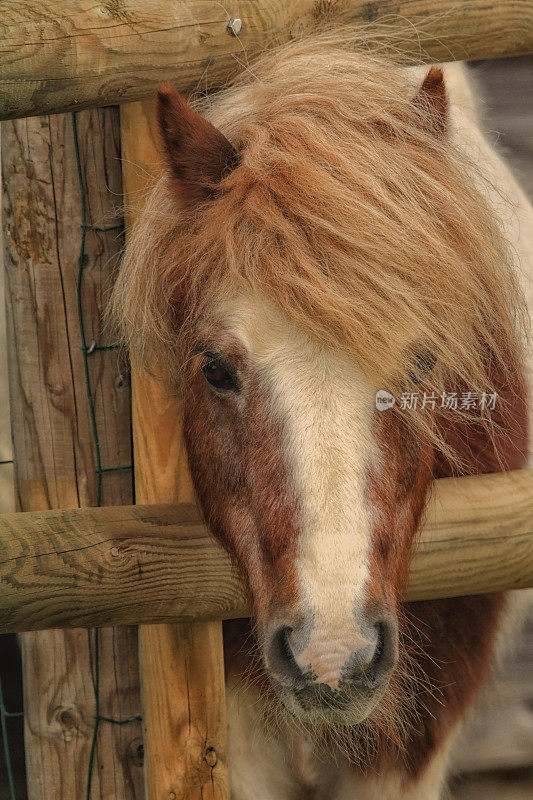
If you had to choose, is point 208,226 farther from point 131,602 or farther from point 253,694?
point 253,694

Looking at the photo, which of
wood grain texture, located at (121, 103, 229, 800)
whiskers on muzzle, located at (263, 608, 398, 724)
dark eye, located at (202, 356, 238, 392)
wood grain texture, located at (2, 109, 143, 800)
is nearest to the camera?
whiskers on muzzle, located at (263, 608, 398, 724)

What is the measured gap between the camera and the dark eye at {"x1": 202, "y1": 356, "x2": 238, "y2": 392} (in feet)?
4.66

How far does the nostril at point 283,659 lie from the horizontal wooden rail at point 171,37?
1.10m

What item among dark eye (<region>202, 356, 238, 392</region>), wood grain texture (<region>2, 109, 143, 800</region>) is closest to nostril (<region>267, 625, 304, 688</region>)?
dark eye (<region>202, 356, 238, 392</region>)

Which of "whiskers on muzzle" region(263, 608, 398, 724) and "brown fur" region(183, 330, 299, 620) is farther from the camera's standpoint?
"brown fur" region(183, 330, 299, 620)

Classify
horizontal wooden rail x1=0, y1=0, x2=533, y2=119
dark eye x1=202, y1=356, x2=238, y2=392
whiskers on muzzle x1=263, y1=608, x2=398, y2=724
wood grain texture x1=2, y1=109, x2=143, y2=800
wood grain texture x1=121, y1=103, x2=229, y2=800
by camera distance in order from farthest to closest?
wood grain texture x1=2, y1=109, x2=143, y2=800
wood grain texture x1=121, y1=103, x2=229, y2=800
horizontal wooden rail x1=0, y1=0, x2=533, y2=119
dark eye x1=202, y1=356, x2=238, y2=392
whiskers on muzzle x1=263, y1=608, x2=398, y2=724

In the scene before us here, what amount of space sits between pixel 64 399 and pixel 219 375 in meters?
0.64

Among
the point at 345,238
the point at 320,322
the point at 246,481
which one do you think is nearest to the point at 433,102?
the point at 345,238

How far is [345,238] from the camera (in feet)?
4.37

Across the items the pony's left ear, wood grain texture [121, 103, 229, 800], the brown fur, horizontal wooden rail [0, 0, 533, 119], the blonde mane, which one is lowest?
wood grain texture [121, 103, 229, 800]

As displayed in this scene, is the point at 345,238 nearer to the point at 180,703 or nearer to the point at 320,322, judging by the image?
the point at 320,322

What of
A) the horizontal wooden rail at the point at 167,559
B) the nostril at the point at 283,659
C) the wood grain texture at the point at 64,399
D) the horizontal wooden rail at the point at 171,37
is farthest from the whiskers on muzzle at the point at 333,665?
the horizontal wooden rail at the point at 171,37

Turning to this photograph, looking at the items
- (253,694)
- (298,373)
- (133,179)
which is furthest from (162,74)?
(253,694)

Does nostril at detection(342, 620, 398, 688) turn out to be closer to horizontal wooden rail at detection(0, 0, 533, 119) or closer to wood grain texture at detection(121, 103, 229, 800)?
wood grain texture at detection(121, 103, 229, 800)
